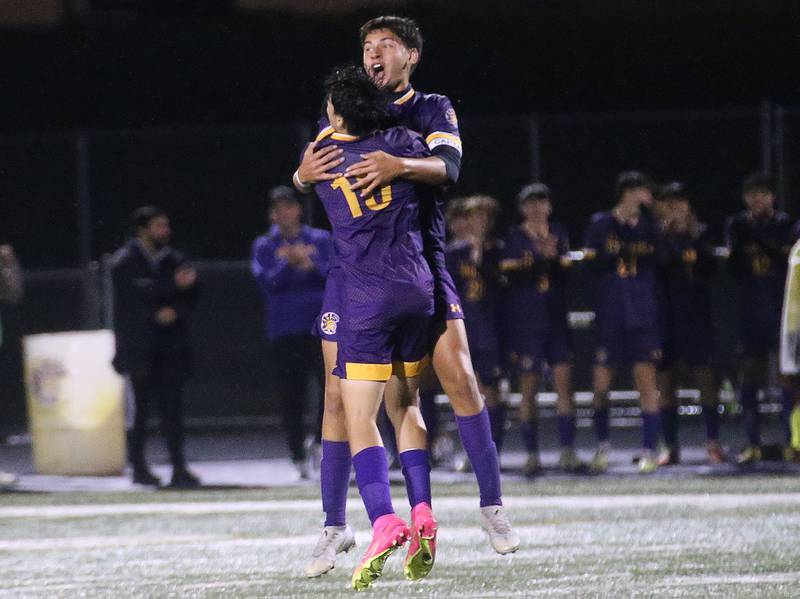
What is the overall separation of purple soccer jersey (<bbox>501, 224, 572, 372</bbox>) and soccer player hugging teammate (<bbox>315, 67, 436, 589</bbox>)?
5.60 meters

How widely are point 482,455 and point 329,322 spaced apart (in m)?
0.79

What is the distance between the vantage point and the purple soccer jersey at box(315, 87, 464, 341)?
20.5ft

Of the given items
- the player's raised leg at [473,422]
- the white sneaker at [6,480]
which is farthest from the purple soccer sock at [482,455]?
the white sneaker at [6,480]

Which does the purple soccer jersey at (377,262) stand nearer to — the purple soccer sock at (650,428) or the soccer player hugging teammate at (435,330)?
the soccer player hugging teammate at (435,330)

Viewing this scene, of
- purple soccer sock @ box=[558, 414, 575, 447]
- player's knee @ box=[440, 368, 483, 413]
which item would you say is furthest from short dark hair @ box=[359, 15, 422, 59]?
purple soccer sock @ box=[558, 414, 575, 447]

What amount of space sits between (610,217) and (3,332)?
7353 millimetres

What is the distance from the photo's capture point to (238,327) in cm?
1605

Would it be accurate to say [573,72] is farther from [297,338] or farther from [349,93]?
[349,93]

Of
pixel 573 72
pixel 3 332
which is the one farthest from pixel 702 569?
pixel 573 72

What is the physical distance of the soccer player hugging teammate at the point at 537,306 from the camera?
11664 millimetres

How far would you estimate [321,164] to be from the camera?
6.06 meters

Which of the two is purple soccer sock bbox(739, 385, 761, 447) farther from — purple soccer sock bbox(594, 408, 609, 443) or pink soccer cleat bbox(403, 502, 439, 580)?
pink soccer cleat bbox(403, 502, 439, 580)

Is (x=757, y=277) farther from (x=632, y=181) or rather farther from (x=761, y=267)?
(x=632, y=181)

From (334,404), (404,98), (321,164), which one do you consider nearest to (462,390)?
(334,404)
